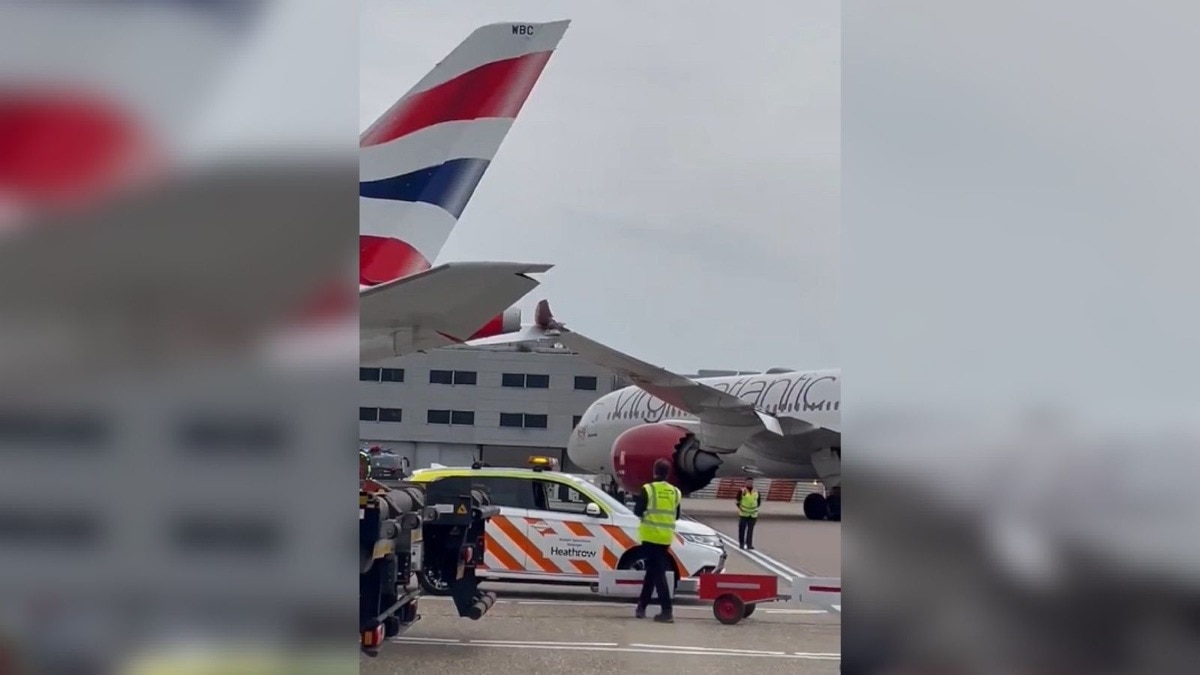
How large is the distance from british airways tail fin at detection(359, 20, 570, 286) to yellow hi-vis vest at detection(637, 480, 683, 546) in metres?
3.21

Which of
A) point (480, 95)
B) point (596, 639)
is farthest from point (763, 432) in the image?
point (480, 95)

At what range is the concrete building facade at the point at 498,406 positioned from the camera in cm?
4459

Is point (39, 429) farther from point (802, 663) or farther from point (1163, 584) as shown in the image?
point (802, 663)

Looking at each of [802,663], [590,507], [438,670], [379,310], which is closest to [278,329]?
[379,310]

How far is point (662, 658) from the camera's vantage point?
674cm

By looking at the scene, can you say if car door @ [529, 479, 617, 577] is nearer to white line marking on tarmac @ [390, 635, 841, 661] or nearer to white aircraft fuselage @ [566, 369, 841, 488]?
white line marking on tarmac @ [390, 635, 841, 661]

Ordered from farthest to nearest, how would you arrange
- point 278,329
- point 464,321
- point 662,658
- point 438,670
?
point 662,658 < point 438,670 < point 464,321 < point 278,329

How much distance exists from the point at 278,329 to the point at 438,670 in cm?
502

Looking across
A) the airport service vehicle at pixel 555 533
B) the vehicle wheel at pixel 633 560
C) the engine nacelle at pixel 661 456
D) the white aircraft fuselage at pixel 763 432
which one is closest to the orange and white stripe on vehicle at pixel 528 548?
the airport service vehicle at pixel 555 533

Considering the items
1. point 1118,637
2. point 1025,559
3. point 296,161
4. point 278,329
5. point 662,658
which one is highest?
point 296,161

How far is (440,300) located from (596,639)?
14.9ft

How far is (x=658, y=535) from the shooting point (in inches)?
336

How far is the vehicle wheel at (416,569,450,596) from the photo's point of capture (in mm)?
6320

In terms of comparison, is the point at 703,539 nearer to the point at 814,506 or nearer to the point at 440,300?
the point at 440,300
